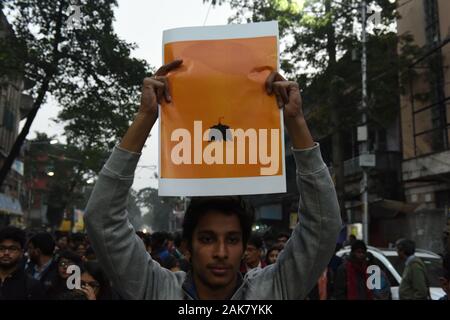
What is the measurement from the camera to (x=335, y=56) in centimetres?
1805

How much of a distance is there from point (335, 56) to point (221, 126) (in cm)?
1704

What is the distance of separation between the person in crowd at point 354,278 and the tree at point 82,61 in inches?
330

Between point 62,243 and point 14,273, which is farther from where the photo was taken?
point 62,243

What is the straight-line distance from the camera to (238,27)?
6.48 feet

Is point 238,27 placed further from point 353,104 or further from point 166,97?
point 353,104

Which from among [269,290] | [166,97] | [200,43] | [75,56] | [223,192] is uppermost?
[75,56]

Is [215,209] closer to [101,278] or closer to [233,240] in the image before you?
[233,240]

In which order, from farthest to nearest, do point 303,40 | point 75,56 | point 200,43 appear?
point 303,40, point 75,56, point 200,43

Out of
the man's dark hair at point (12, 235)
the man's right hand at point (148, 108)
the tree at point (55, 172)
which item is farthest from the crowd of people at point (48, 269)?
the tree at point (55, 172)

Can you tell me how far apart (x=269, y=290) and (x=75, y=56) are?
12912 mm

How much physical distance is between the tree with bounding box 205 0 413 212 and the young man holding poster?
51.7 ft

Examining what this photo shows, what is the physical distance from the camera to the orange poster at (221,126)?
6.03 ft

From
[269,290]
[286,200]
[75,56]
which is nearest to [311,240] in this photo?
[269,290]

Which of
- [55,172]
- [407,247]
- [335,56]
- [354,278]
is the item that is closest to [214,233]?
[354,278]
